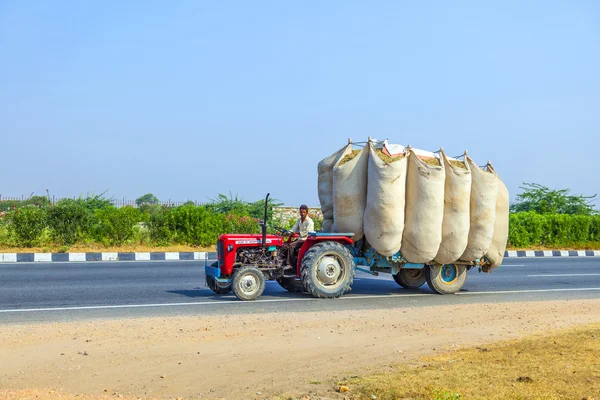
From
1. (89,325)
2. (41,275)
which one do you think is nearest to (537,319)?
(89,325)

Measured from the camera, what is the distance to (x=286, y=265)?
472 inches

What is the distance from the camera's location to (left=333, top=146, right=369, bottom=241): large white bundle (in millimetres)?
12148

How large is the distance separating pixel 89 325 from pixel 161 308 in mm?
1968

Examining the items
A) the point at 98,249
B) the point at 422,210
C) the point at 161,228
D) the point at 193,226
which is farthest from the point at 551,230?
the point at 422,210

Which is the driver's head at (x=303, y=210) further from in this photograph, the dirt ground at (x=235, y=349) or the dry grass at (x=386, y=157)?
the dirt ground at (x=235, y=349)

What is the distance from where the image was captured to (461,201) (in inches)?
485

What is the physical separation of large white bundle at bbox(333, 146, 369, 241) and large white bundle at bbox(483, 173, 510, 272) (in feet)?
8.61

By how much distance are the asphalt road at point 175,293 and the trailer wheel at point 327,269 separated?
0.73 ft

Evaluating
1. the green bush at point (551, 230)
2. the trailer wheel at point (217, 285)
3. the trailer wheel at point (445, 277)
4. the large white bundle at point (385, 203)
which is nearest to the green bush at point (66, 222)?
the trailer wheel at point (217, 285)

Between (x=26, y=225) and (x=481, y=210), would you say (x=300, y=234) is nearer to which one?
(x=481, y=210)

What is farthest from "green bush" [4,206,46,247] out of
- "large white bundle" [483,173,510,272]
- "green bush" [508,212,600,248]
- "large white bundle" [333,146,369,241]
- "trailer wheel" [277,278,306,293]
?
"green bush" [508,212,600,248]

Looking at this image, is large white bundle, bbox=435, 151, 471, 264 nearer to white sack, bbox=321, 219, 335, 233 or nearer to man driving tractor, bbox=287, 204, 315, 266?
white sack, bbox=321, 219, 335, 233

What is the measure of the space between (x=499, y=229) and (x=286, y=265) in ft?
13.7

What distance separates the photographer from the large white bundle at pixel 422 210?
39.3ft
